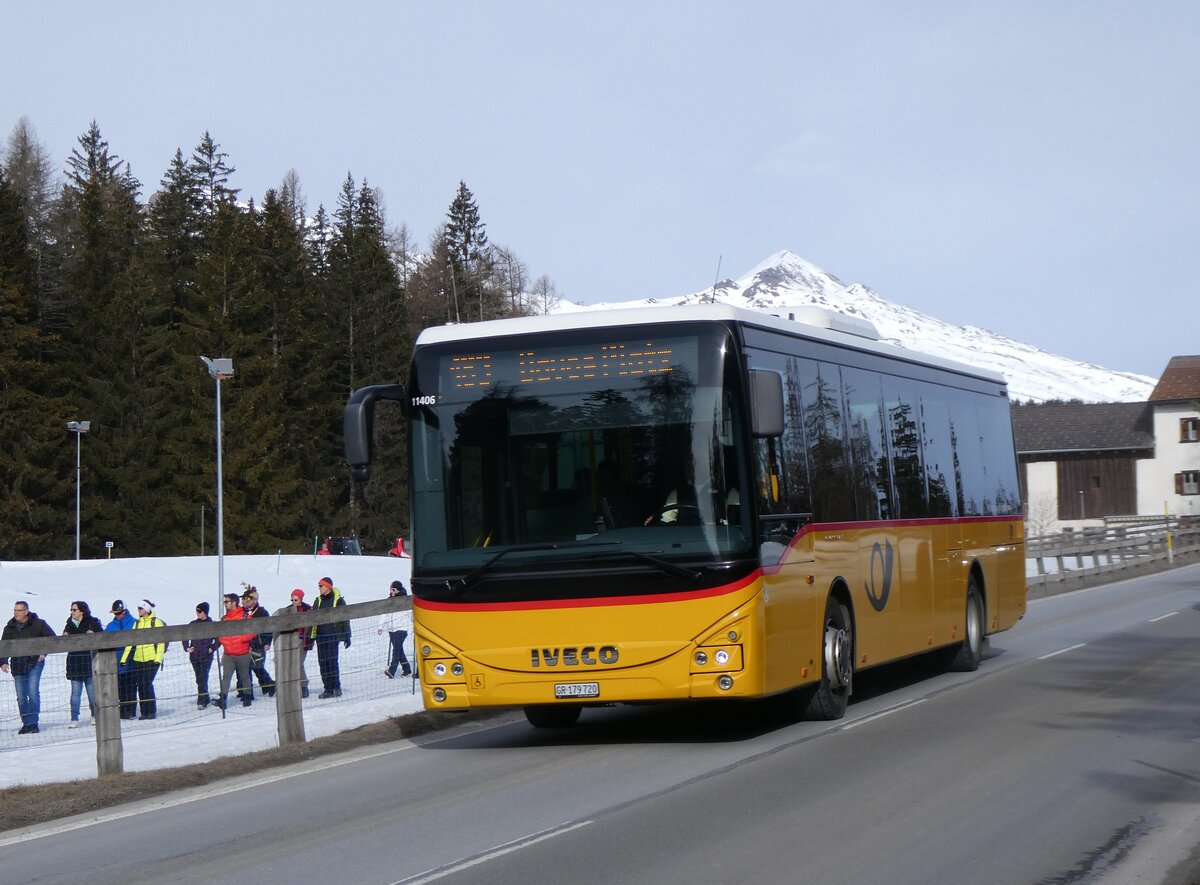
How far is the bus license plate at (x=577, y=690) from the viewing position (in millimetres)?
11555

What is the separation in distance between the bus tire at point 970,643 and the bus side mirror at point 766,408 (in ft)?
23.8

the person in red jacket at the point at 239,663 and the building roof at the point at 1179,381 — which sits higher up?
the building roof at the point at 1179,381

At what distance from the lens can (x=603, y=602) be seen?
37.7 ft

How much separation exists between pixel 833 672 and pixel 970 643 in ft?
17.0

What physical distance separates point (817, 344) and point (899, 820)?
609 cm

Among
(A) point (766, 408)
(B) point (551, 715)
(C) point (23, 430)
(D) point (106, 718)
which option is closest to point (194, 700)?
(B) point (551, 715)

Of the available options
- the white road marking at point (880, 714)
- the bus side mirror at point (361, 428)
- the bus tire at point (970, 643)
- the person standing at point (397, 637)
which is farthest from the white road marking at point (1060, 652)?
the bus side mirror at point (361, 428)

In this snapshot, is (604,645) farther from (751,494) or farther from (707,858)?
(707,858)

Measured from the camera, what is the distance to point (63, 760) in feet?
51.4

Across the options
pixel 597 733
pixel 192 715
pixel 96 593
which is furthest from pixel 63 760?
pixel 96 593

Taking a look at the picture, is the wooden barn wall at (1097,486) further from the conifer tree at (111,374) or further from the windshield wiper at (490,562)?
the windshield wiper at (490,562)

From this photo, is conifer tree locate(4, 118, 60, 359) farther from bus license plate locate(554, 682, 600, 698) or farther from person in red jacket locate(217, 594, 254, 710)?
bus license plate locate(554, 682, 600, 698)

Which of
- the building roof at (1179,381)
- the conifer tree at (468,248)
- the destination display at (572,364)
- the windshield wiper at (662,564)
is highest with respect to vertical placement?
the conifer tree at (468,248)

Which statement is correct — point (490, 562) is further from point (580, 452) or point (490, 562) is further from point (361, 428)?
point (361, 428)
